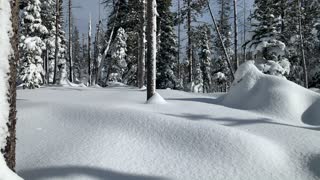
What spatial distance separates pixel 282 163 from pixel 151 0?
665 cm

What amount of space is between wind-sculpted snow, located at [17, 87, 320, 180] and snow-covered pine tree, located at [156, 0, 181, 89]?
65.9 feet

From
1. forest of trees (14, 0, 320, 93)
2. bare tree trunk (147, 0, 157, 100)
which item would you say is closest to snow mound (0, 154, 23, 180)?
bare tree trunk (147, 0, 157, 100)

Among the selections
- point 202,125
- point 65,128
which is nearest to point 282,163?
point 202,125

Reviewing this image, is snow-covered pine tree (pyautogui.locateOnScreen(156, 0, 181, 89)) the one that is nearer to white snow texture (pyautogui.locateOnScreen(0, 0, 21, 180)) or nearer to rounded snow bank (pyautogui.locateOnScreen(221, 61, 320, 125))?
rounded snow bank (pyautogui.locateOnScreen(221, 61, 320, 125))

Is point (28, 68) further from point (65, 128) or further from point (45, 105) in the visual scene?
point (65, 128)

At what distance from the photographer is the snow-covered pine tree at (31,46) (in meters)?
21.6

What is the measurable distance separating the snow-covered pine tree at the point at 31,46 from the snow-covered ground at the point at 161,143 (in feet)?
38.5

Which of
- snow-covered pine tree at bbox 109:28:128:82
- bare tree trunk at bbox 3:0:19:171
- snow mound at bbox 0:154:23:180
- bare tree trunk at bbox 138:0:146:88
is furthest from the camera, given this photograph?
snow-covered pine tree at bbox 109:28:128:82

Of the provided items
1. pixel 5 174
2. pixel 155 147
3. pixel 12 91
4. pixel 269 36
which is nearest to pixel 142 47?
pixel 269 36

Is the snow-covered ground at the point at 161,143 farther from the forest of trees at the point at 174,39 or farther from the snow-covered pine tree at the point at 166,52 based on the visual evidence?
the snow-covered pine tree at the point at 166,52

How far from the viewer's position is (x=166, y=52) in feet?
99.4

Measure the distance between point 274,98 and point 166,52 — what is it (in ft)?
64.6

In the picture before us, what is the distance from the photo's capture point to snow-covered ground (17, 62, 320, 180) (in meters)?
6.90

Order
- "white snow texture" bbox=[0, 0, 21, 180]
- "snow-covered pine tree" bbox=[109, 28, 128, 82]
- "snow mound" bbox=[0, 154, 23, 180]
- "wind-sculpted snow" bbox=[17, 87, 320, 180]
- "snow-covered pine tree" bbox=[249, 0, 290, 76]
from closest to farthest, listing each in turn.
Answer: "snow mound" bbox=[0, 154, 23, 180] → "white snow texture" bbox=[0, 0, 21, 180] → "wind-sculpted snow" bbox=[17, 87, 320, 180] → "snow-covered pine tree" bbox=[249, 0, 290, 76] → "snow-covered pine tree" bbox=[109, 28, 128, 82]
